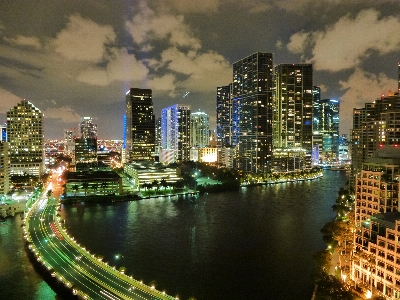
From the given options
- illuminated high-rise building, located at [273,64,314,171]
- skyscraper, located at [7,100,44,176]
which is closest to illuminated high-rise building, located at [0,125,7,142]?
skyscraper, located at [7,100,44,176]

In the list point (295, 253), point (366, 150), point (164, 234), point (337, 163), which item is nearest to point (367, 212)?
point (295, 253)

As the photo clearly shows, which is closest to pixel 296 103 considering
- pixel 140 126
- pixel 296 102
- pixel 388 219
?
pixel 296 102

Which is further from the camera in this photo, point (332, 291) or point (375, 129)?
point (375, 129)

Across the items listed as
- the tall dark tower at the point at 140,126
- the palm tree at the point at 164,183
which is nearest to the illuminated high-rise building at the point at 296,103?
the tall dark tower at the point at 140,126

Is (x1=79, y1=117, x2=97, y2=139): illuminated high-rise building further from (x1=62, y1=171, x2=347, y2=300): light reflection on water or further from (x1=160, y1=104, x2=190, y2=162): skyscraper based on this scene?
(x1=62, y1=171, x2=347, y2=300): light reflection on water

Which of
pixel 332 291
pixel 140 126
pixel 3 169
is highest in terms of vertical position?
pixel 140 126

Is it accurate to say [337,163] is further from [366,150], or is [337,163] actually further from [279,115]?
[366,150]

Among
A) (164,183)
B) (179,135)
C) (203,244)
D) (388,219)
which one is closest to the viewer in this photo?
(388,219)

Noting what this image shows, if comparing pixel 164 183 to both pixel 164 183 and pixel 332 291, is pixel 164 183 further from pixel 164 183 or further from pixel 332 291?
pixel 332 291
